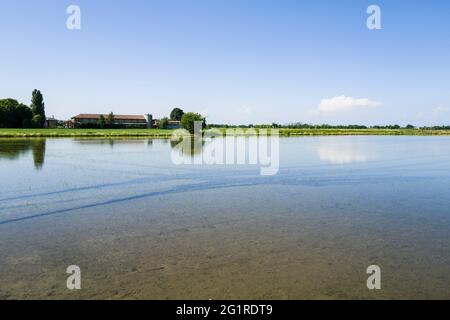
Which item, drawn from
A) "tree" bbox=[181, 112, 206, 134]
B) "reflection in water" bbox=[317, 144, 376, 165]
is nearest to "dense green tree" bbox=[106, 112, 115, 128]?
"tree" bbox=[181, 112, 206, 134]

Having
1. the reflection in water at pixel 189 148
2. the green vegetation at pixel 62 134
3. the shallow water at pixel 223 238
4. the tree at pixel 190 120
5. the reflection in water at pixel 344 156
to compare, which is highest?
the tree at pixel 190 120

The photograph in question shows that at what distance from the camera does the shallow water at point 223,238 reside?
6914mm

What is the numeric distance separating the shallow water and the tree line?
301 ft

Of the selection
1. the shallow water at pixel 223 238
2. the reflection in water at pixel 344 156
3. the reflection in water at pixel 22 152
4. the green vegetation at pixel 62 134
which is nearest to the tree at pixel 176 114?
the green vegetation at pixel 62 134

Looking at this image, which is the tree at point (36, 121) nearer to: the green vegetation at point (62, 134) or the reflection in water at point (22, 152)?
the green vegetation at point (62, 134)

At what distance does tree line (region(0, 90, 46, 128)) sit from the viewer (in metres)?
97.8

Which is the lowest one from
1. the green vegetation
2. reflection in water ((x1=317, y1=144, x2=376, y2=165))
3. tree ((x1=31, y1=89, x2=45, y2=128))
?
reflection in water ((x1=317, y1=144, x2=376, y2=165))

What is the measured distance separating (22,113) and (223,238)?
108838 mm

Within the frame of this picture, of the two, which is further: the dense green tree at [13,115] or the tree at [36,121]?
the tree at [36,121]

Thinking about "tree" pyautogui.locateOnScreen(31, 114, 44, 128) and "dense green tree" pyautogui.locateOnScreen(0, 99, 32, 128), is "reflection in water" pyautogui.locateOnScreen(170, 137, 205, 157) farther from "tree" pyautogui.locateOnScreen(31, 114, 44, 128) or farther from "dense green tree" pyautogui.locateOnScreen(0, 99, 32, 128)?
"tree" pyautogui.locateOnScreen(31, 114, 44, 128)

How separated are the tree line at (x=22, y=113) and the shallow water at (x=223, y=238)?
9178cm

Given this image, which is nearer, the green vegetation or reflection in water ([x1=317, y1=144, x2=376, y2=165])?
reflection in water ([x1=317, y1=144, x2=376, y2=165])

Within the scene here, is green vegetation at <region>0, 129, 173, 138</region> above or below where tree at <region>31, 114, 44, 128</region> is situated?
below
